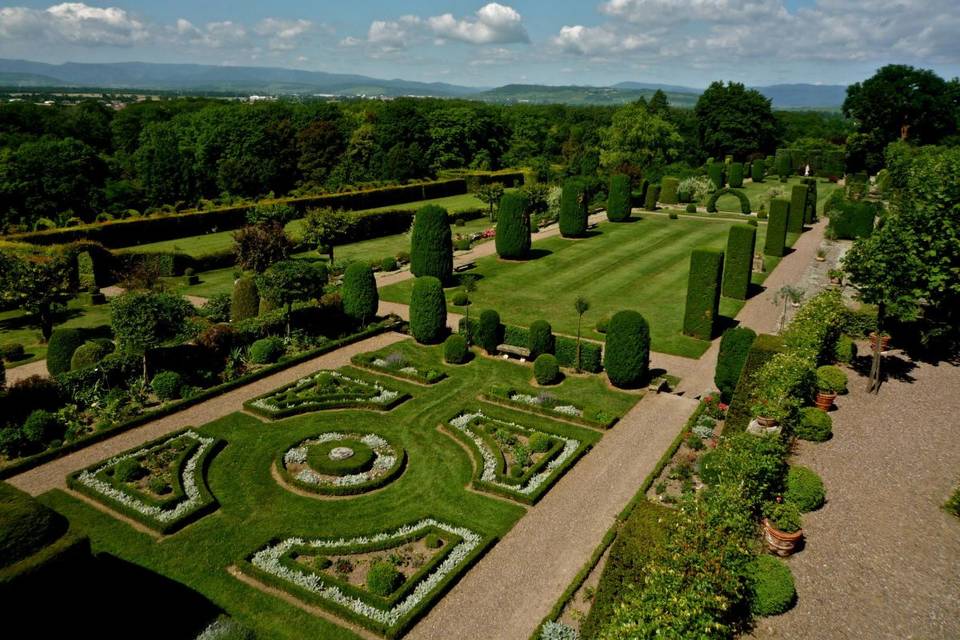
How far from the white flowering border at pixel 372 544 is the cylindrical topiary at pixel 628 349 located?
10.4 m

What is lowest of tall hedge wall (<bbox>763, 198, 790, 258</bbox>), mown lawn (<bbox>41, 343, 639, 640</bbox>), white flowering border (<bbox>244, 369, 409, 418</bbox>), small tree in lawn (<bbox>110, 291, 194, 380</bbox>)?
mown lawn (<bbox>41, 343, 639, 640</bbox>)

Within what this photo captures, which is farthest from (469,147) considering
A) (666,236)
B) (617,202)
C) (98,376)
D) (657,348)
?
(98,376)

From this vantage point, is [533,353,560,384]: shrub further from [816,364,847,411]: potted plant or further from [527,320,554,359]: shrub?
[816,364,847,411]: potted plant

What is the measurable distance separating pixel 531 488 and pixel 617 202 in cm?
4197

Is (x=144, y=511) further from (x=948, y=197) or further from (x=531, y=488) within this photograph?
(x=948, y=197)

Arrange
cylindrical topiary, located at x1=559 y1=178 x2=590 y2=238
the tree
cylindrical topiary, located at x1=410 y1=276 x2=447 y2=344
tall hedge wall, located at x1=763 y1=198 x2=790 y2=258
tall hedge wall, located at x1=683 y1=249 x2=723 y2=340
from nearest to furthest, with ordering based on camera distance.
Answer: tall hedge wall, located at x1=683 y1=249 x2=723 y2=340
cylindrical topiary, located at x1=410 y1=276 x2=447 y2=344
tall hedge wall, located at x1=763 y1=198 x2=790 y2=258
cylindrical topiary, located at x1=559 y1=178 x2=590 y2=238
the tree

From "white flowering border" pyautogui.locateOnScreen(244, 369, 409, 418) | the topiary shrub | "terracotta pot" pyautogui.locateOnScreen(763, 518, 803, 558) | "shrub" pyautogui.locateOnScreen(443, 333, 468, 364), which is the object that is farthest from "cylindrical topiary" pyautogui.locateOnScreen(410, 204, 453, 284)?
"terracotta pot" pyautogui.locateOnScreen(763, 518, 803, 558)

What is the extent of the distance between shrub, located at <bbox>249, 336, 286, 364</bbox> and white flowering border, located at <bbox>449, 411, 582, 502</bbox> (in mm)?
9673

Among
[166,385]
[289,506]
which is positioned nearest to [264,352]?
[166,385]

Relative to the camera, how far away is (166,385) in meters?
22.8

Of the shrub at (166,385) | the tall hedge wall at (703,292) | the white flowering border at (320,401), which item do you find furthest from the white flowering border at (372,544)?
the tall hedge wall at (703,292)

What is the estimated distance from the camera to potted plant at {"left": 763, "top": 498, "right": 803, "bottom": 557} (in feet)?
43.2

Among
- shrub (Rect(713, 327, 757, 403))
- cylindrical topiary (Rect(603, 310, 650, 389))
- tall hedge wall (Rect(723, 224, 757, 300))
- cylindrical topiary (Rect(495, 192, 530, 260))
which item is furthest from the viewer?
cylindrical topiary (Rect(495, 192, 530, 260))

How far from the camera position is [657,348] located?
2833 centimetres
